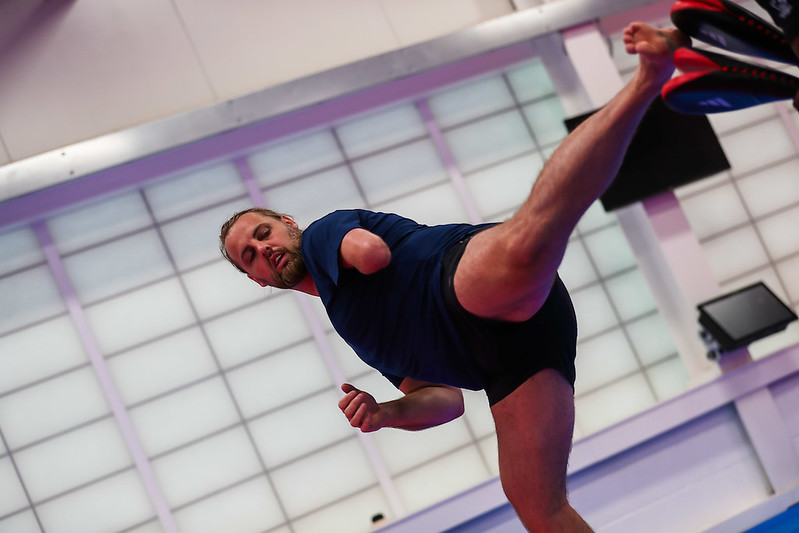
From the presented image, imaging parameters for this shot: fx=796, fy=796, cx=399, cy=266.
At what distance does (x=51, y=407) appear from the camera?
4.12 meters

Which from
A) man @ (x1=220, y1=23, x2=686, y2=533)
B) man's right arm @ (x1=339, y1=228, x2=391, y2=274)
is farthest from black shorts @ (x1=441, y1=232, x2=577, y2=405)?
man's right arm @ (x1=339, y1=228, x2=391, y2=274)

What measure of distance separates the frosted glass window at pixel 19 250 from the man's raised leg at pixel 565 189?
3396 millimetres

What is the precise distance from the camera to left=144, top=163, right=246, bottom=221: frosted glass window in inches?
171

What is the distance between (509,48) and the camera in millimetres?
4699

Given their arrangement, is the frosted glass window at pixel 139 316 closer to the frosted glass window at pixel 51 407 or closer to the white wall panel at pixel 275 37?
the frosted glass window at pixel 51 407

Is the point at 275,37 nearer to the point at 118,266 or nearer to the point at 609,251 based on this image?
the point at 118,266

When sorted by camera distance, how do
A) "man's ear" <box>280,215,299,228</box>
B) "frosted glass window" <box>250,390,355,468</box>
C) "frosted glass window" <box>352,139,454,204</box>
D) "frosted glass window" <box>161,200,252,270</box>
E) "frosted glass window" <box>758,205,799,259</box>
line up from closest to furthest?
"man's ear" <box>280,215,299,228</box>
"frosted glass window" <box>250,390,355,468</box>
"frosted glass window" <box>161,200,252,270</box>
"frosted glass window" <box>352,139,454,204</box>
"frosted glass window" <box>758,205,799,259</box>

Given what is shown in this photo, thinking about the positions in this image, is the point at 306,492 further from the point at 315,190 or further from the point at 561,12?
the point at 561,12

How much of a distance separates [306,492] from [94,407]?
119 cm

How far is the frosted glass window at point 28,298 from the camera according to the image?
4.17 m

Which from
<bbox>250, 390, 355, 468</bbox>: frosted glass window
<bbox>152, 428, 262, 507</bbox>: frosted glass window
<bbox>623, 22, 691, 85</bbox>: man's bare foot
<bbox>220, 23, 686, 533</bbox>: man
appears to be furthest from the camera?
<bbox>250, 390, 355, 468</bbox>: frosted glass window

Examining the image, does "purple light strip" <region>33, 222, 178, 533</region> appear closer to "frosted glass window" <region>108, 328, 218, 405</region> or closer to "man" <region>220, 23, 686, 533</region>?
"frosted glass window" <region>108, 328, 218, 405</region>

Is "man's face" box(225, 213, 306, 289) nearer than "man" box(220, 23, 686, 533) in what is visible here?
No

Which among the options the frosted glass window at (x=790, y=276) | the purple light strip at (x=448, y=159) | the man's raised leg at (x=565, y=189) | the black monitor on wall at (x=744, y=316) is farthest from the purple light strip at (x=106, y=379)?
the frosted glass window at (x=790, y=276)
